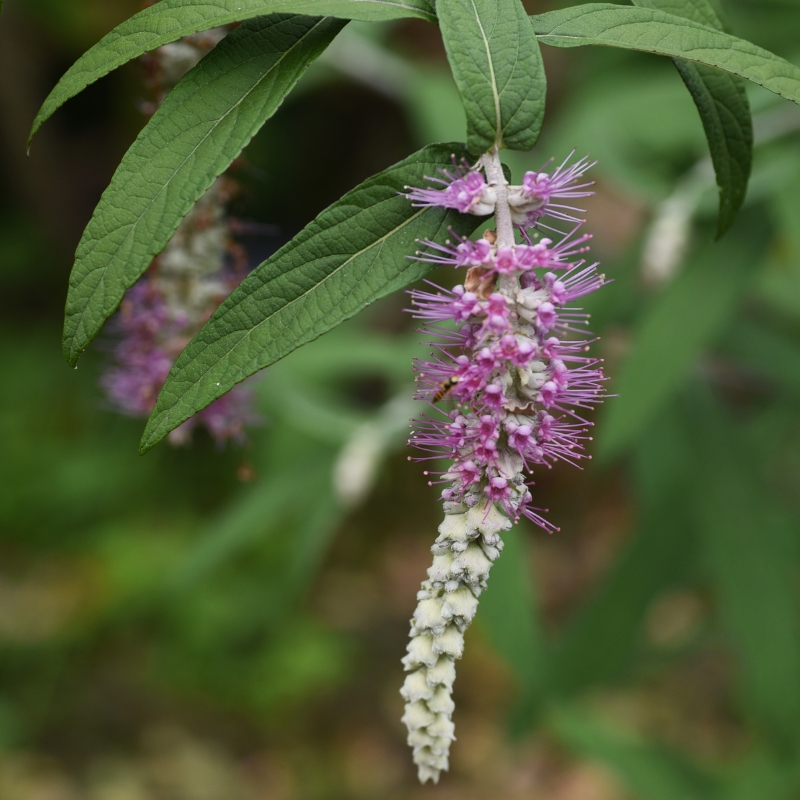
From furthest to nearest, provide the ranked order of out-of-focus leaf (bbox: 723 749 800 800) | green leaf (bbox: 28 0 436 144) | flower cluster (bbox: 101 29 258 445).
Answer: out-of-focus leaf (bbox: 723 749 800 800)
flower cluster (bbox: 101 29 258 445)
green leaf (bbox: 28 0 436 144)

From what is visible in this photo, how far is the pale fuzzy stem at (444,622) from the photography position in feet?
3.74

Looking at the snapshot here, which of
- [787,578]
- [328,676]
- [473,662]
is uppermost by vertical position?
[787,578]

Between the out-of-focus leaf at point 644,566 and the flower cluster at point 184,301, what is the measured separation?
1565 millimetres

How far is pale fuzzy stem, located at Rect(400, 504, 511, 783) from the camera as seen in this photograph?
1.14 metres

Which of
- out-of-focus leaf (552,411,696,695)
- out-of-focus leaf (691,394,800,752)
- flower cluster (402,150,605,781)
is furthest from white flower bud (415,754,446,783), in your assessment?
out-of-focus leaf (552,411,696,695)

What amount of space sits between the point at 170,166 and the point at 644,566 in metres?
2.38

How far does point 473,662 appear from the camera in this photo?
5.90m

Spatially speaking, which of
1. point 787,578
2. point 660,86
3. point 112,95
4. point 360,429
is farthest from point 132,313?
point 112,95

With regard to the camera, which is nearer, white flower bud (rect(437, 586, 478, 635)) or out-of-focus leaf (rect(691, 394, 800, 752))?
white flower bud (rect(437, 586, 478, 635))

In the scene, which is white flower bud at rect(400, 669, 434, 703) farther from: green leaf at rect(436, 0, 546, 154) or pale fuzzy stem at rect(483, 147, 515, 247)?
green leaf at rect(436, 0, 546, 154)

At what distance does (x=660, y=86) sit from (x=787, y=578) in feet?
6.65

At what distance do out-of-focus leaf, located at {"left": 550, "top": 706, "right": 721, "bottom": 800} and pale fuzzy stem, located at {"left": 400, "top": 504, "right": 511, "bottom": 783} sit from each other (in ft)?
7.49

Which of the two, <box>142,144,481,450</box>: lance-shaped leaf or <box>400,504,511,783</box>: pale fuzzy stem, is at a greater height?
<box>142,144,481,450</box>: lance-shaped leaf

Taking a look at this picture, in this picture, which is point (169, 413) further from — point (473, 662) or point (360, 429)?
point (473, 662)
